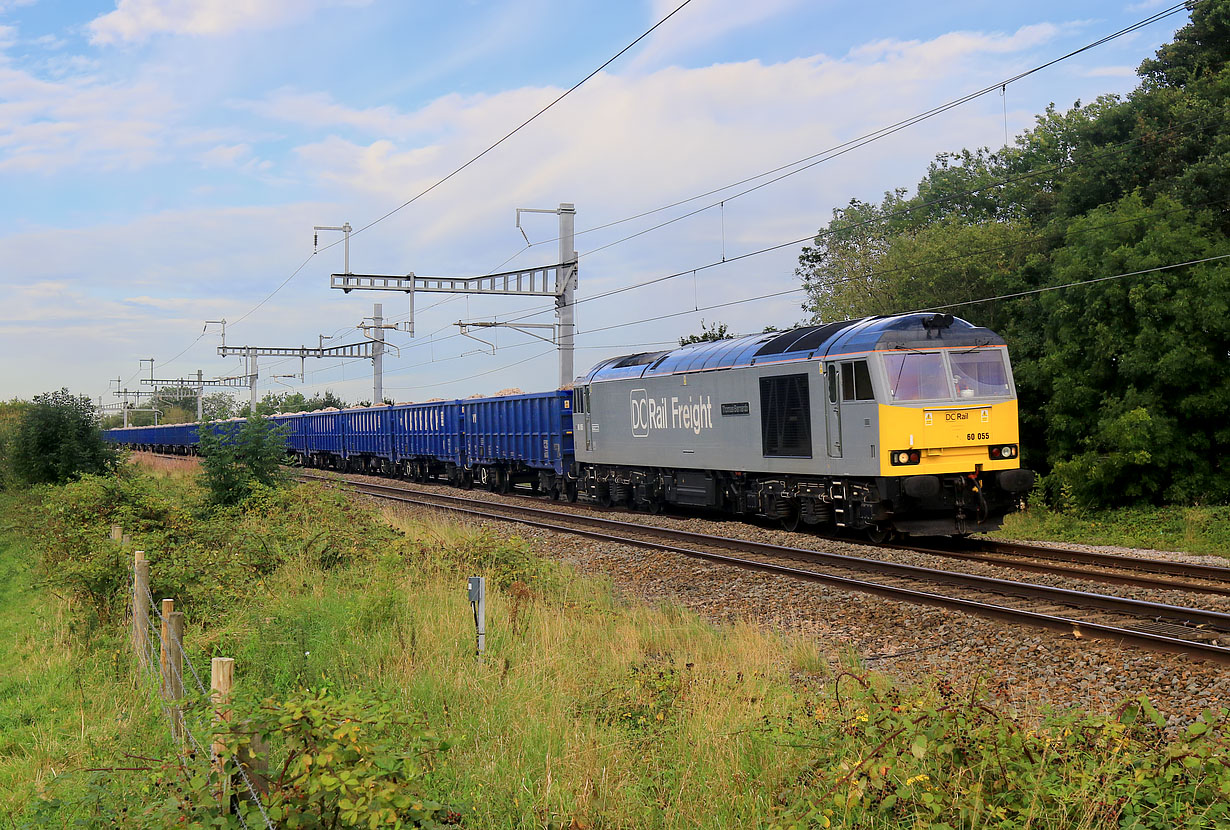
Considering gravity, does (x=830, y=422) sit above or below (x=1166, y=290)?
below

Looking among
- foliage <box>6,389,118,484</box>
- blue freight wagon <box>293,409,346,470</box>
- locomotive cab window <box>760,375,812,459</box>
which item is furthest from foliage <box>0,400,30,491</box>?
locomotive cab window <box>760,375,812,459</box>

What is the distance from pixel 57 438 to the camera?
2791 cm

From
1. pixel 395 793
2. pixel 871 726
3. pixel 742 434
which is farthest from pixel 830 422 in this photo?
pixel 395 793

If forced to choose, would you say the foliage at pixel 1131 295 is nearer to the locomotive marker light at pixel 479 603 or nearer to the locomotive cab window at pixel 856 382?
the locomotive cab window at pixel 856 382

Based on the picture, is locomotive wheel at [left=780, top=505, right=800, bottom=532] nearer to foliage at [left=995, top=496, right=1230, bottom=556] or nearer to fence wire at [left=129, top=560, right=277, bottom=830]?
foliage at [left=995, top=496, right=1230, bottom=556]

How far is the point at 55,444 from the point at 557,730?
2695 cm

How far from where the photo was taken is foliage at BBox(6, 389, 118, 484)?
2753 centimetres

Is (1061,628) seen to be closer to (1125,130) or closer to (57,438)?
(1125,130)

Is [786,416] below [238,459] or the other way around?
the other way around

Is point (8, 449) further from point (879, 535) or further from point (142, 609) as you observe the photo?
point (879, 535)

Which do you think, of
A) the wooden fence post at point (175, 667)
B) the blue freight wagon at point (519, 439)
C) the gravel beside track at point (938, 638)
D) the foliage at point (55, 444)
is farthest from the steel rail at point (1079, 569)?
the foliage at point (55, 444)

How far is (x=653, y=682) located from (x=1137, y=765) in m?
3.48

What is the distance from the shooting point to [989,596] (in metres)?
11.4

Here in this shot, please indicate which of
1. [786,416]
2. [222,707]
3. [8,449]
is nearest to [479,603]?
[222,707]
